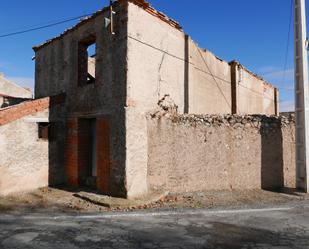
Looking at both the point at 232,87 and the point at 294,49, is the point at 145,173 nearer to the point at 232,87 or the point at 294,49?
the point at 294,49

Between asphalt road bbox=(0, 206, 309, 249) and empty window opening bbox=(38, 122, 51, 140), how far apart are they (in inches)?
155

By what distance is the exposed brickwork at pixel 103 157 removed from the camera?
33.7 ft

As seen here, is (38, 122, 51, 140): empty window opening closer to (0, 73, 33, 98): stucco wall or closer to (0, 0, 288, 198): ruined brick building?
(0, 0, 288, 198): ruined brick building

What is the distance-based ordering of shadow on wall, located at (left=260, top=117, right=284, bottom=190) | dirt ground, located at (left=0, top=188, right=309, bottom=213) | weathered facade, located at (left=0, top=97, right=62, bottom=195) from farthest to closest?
shadow on wall, located at (left=260, top=117, right=284, bottom=190) → weathered facade, located at (left=0, top=97, right=62, bottom=195) → dirt ground, located at (left=0, top=188, right=309, bottom=213)

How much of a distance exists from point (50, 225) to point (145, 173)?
388 cm

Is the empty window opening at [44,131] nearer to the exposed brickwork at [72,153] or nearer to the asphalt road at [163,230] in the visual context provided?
the exposed brickwork at [72,153]

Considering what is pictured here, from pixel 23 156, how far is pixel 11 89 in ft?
54.1

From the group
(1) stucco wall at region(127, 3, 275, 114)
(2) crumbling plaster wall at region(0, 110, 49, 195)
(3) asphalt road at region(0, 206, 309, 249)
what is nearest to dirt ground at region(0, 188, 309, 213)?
(2) crumbling plaster wall at region(0, 110, 49, 195)

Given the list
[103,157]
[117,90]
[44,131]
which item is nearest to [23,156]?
[44,131]

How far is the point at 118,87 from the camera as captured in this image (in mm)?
10016

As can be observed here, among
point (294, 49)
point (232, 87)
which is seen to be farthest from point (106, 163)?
point (232, 87)

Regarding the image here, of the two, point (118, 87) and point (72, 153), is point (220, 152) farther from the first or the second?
point (72, 153)

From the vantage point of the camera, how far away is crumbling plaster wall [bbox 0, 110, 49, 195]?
1017 centimetres

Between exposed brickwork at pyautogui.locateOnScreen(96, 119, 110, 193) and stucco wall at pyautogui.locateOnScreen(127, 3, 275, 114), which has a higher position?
stucco wall at pyautogui.locateOnScreen(127, 3, 275, 114)
